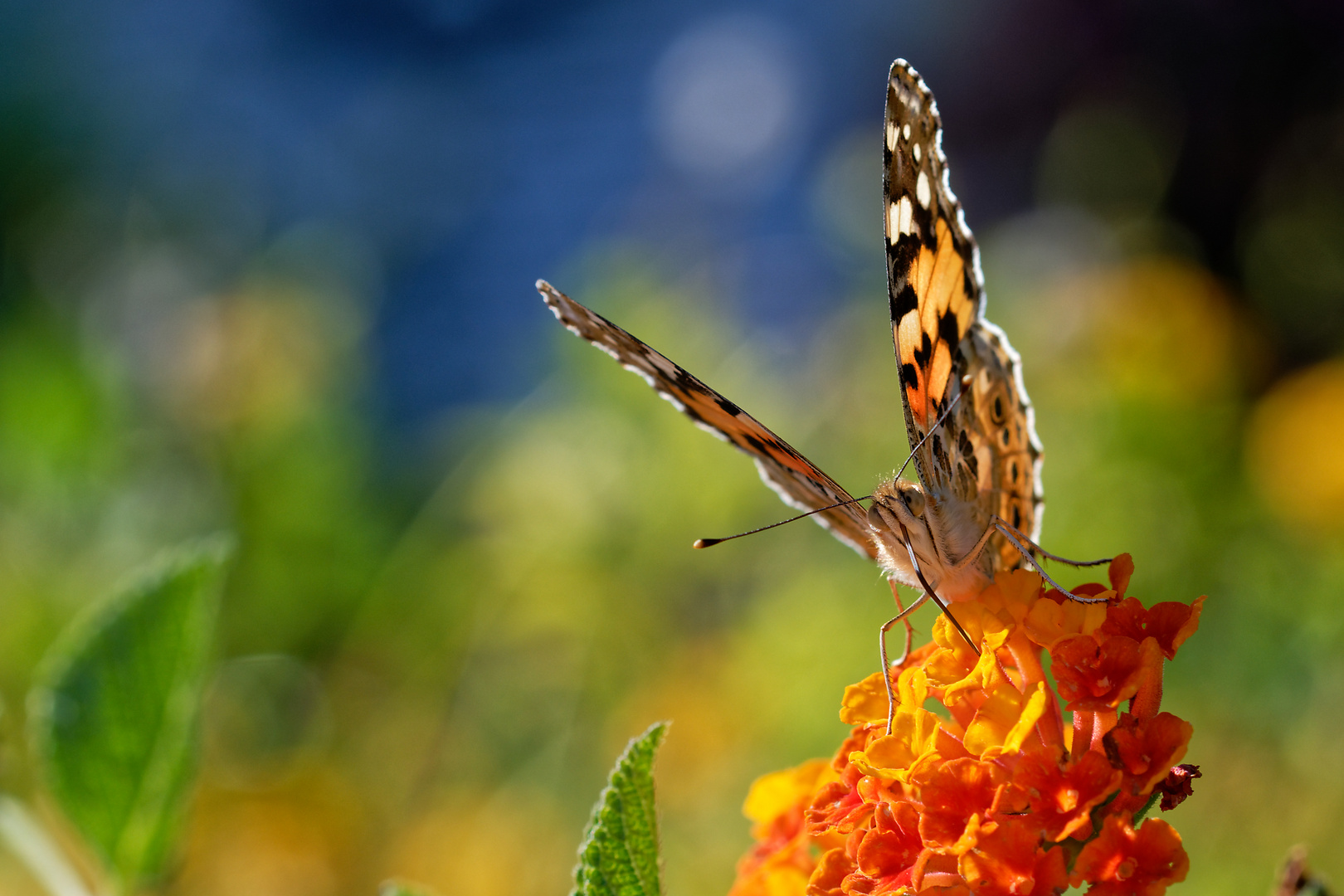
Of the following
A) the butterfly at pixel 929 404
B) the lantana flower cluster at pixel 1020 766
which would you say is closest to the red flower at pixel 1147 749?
the lantana flower cluster at pixel 1020 766

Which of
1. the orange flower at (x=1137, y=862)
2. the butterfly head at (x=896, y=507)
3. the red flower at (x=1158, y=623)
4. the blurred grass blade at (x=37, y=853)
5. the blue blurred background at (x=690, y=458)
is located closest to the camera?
the orange flower at (x=1137, y=862)

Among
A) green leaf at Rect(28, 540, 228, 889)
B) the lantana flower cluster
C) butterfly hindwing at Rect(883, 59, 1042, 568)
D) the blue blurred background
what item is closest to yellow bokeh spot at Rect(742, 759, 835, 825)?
the lantana flower cluster

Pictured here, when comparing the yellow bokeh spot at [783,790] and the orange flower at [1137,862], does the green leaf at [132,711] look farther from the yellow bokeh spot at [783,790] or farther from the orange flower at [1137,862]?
the orange flower at [1137,862]

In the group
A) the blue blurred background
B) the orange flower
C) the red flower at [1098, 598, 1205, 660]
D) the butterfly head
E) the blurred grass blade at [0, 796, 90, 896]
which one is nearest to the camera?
the orange flower

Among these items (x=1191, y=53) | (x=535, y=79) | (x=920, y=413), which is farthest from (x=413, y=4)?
(x=920, y=413)

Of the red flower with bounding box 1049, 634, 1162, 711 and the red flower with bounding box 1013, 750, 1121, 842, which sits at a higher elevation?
the red flower with bounding box 1049, 634, 1162, 711

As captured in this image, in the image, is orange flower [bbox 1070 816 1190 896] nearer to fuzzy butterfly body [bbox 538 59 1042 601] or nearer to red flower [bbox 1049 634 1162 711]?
red flower [bbox 1049 634 1162 711]

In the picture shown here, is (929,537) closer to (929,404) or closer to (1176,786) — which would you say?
(929,404)
